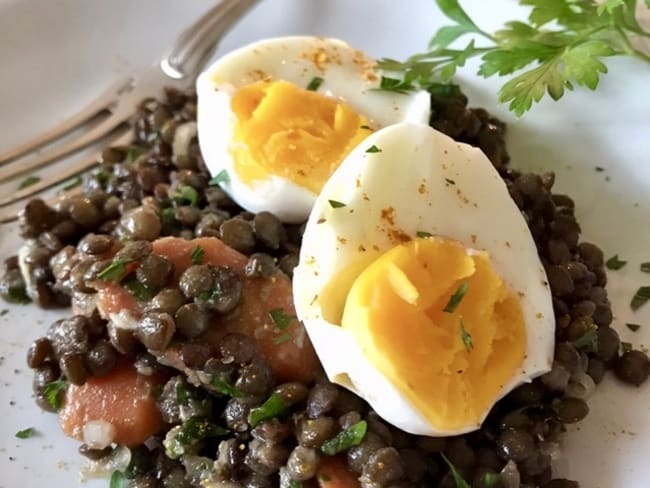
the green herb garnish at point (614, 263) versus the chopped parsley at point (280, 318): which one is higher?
the green herb garnish at point (614, 263)

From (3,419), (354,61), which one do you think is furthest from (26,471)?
(354,61)

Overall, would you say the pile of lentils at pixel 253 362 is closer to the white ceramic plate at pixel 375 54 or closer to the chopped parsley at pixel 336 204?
the white ceramic plate at pixel 375 54

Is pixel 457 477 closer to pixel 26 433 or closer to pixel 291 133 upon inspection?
pixel 291 133

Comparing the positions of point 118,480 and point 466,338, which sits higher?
point 466,338

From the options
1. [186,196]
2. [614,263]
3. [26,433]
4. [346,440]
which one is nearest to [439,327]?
[346,440]

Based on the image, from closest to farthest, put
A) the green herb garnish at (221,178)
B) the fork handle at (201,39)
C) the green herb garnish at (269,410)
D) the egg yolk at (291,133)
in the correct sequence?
1. the green herb garnish at (269,410)
2. the egg yolk at (291,133)
3. the green herb garnish at (221,178)
4. the fork handle at (201,39)

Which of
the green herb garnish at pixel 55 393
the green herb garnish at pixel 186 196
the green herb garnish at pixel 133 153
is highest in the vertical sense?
the green herb garnish at pixel 186 196

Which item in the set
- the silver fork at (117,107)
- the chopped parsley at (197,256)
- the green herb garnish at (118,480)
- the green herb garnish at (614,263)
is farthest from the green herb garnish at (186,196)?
the green herb garnish at (614,263)

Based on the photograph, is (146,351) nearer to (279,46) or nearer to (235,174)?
(235,174)

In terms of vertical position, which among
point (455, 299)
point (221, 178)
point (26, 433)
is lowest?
point (26, 433)
